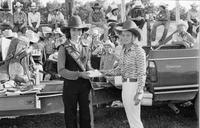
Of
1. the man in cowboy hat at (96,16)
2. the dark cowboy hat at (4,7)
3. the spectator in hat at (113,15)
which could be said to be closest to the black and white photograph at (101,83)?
the spectator in hat at (113,15)

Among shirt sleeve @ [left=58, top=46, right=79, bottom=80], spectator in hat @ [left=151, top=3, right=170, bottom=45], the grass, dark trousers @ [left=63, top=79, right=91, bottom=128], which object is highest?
spectator in hat @ [left=151, top=3, right=170, bottom=45]

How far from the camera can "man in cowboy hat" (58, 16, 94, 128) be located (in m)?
4.36

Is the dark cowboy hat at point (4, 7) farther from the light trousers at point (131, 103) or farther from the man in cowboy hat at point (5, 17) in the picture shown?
the light trousers at point (131, 103)

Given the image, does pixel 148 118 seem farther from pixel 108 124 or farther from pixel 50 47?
pixel 50 47

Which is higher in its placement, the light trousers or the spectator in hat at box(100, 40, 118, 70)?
the spectator in hat at box(100, 40, 118, 70)

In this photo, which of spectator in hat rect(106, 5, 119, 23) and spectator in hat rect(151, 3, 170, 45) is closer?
spectator in hat rect(151, 3, 170, 45)

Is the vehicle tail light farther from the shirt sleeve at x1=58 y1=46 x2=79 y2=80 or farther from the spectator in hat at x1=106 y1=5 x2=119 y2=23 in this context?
the spectator in hat at x1=106 y1=5 x2=119 y2=23

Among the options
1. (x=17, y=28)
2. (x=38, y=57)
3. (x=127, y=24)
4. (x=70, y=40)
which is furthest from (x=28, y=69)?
(x=17, y=28)

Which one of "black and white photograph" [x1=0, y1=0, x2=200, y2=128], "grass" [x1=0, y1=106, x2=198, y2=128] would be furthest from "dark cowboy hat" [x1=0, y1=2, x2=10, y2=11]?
"grass" [x1=0, y1=106, x2=198, y2=128]

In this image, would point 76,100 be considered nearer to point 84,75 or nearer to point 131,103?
point 84,75

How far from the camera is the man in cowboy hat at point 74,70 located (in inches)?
171

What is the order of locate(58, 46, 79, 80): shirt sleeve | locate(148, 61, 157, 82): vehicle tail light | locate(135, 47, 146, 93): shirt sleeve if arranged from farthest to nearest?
1. locate(148, 61, 157, 82): vehicle tail light
2. locate(58, 46, 79, 80): shirt sleeve
3. locate(135, 47, 146, 93): shirt sleeve

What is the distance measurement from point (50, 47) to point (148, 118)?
13.2 ft

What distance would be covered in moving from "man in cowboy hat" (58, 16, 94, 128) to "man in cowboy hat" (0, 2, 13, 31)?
249 inches
